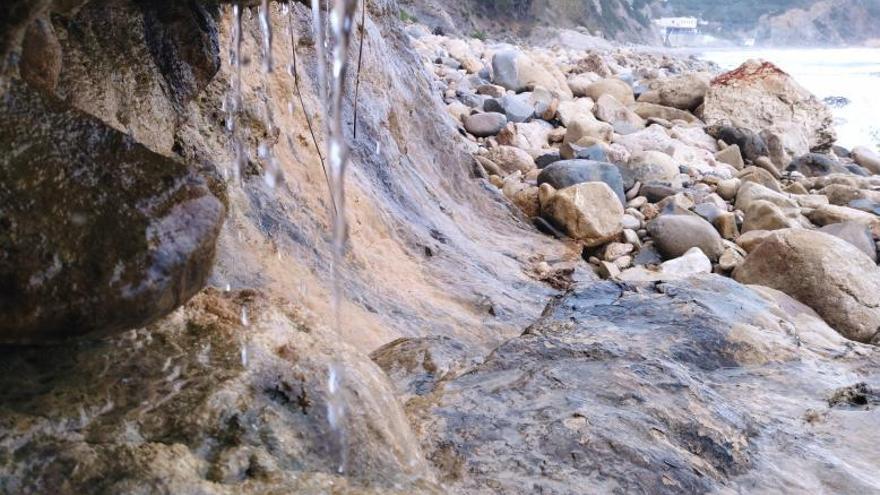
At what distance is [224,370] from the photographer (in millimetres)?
1576

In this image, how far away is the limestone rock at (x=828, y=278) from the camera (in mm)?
4938

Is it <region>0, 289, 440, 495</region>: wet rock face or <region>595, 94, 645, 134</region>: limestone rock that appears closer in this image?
<region>0, 289, 440, 495</region>: wet rock face

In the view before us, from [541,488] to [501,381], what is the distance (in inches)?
22.2

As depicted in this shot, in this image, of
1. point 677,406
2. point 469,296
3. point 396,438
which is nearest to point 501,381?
point 677,406

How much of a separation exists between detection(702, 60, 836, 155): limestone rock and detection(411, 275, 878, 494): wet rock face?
897 cm

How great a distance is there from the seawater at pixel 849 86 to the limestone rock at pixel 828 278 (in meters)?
12.0

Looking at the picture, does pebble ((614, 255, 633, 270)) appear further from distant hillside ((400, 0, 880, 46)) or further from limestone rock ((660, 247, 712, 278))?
distant hillside ((400, 0, 880, 46))

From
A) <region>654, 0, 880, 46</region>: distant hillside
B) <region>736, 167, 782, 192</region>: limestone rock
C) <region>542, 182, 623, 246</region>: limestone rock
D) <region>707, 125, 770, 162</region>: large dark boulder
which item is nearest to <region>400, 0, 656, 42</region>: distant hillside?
<region>707, 125, 770, 162</region>: large dark boulder

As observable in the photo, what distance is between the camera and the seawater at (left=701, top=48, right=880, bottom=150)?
18.2m

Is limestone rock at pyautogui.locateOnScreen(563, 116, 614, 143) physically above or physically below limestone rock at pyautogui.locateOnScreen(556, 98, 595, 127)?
below

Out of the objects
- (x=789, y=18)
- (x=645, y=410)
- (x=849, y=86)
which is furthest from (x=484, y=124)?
(x=789, y=18)

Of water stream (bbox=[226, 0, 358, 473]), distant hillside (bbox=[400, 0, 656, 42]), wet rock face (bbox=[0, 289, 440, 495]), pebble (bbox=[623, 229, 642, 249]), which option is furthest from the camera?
distant hillside (bbox=[400, 0, 656, 42])

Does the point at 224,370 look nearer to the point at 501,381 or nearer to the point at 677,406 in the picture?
the point at 501,381

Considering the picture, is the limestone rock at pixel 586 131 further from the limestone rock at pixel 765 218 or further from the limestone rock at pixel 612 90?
the limestone rock at pixel 612 90
